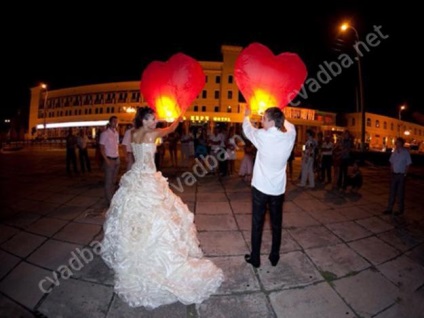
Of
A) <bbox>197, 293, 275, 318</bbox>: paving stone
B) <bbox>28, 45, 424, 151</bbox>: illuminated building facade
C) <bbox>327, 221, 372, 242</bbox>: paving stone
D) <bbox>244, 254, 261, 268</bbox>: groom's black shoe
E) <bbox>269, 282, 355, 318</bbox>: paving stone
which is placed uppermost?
<bbox>28, 45, 424, 151</bbox>: illuminated building facade

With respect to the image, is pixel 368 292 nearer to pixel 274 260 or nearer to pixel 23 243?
pixel 274 260

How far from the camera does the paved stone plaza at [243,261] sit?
2895 millimetres

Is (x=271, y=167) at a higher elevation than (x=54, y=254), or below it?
higher

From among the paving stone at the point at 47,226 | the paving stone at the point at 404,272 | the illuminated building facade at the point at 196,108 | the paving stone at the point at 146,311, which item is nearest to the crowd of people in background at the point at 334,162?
the paving stone at the point at 404,272

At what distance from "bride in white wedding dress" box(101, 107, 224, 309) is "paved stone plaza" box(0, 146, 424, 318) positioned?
0.14 meters

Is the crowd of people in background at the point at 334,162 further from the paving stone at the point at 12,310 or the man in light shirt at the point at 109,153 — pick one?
the paving stone at the point at 12,310

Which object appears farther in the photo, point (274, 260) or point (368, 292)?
point (274, 260)

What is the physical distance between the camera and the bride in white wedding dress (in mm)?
2926

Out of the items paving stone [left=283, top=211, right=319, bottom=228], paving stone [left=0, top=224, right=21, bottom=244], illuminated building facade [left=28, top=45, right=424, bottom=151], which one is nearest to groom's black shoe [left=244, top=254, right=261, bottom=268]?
paving stone [left=283, top=211, right=319, bottom=228]

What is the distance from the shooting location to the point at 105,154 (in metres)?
5.88

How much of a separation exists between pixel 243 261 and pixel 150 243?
1.41 metres

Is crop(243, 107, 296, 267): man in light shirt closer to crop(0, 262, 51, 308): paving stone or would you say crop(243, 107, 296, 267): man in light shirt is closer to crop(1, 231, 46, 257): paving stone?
crop(0, 262, 51, 308): paving stone

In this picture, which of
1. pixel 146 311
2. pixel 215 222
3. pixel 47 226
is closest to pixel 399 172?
pixel 215 222

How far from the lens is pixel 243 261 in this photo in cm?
378
